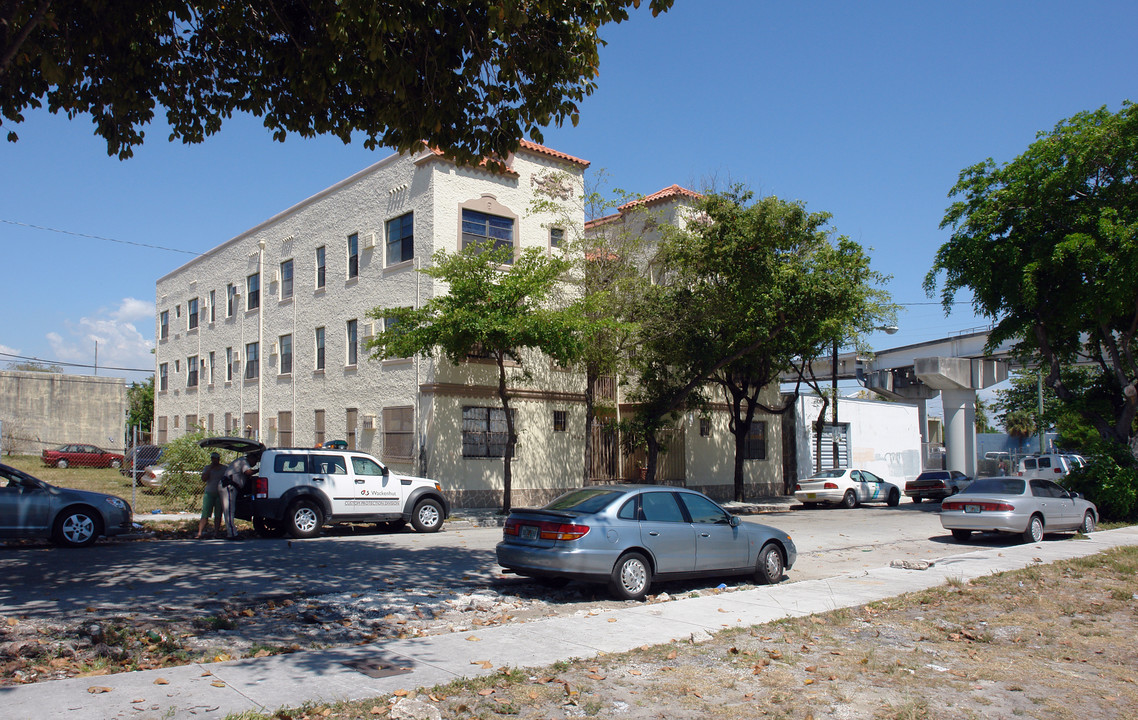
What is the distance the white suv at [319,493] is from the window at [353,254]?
9648 millimetres

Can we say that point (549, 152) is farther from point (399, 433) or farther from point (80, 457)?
point (80, 457)

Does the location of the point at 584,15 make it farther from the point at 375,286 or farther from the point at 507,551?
the point at 375,286

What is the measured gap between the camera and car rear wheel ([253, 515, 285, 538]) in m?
16.3

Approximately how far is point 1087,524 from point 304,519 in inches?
656

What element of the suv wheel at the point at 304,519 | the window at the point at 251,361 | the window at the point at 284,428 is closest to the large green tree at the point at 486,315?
the suv wheel at the point at 304,519

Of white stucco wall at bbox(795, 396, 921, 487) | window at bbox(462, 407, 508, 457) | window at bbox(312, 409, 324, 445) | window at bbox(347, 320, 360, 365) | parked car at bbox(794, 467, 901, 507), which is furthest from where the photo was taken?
white stucco wall at bbox(795, 396, 921, 487)

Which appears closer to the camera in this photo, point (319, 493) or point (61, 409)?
point (319, 493)

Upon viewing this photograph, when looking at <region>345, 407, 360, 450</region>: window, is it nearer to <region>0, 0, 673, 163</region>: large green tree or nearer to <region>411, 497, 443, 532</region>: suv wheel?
<region>411, 497, 443, 532</region>: suv wheel

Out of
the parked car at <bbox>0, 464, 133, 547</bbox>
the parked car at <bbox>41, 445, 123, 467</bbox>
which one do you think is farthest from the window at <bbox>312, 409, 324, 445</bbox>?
the parked car at <bbox>41, 445, 123, 467</bbox>

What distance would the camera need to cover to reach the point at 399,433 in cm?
2373

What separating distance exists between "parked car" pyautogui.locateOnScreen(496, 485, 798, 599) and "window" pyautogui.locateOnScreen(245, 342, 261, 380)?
23747 mm

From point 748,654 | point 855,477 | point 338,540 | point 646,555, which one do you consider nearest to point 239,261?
point 338,540

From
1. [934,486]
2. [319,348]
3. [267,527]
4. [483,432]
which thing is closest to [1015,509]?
[483,432]

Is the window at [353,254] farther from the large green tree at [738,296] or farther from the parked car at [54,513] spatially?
the parked car at [54,513]
